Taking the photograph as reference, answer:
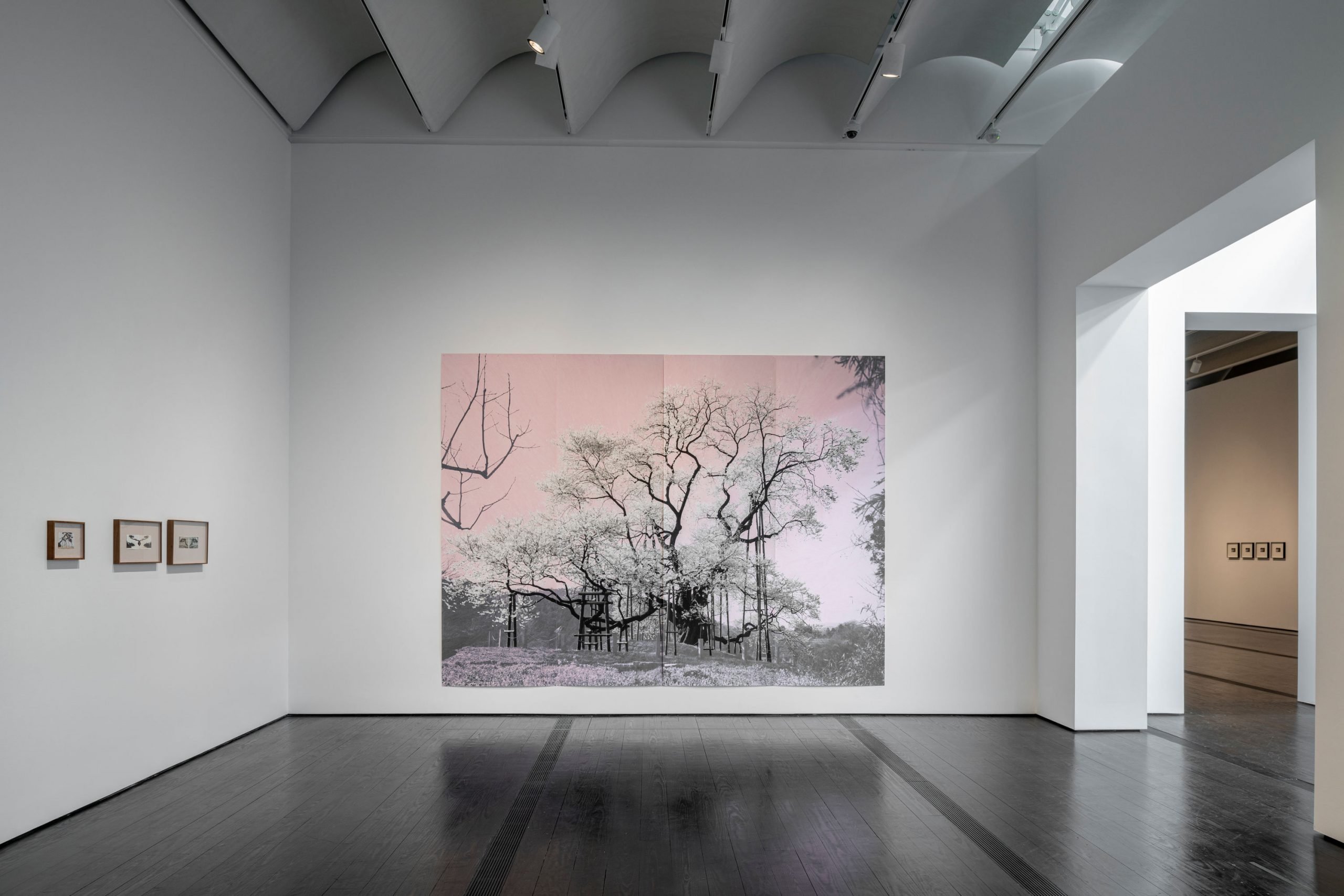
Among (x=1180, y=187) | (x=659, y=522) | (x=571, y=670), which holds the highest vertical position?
(x=1180, y=187)

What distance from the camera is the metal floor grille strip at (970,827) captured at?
3.90 metres

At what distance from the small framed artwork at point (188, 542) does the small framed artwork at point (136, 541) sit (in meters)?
0.11

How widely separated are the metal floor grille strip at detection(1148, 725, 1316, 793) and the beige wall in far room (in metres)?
9.28

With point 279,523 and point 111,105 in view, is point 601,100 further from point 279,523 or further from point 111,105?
point 279,523

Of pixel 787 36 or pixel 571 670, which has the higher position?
pixel 787 36

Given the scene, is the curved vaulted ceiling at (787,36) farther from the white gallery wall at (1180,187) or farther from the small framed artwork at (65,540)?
the small framed artwork at (65,540)

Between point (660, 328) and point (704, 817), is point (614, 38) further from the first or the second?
point (704, 817)

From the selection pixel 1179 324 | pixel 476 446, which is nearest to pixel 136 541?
pixel 476 446

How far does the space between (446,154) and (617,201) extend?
149cm

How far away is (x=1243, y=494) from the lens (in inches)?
598

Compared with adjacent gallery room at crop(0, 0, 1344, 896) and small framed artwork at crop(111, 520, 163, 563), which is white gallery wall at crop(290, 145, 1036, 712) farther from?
small framed artwork at crop(111, 520, 163, 563)

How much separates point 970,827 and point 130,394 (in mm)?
5281

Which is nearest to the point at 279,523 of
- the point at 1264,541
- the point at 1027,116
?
the point at 1027,116

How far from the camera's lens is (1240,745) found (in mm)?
6375
